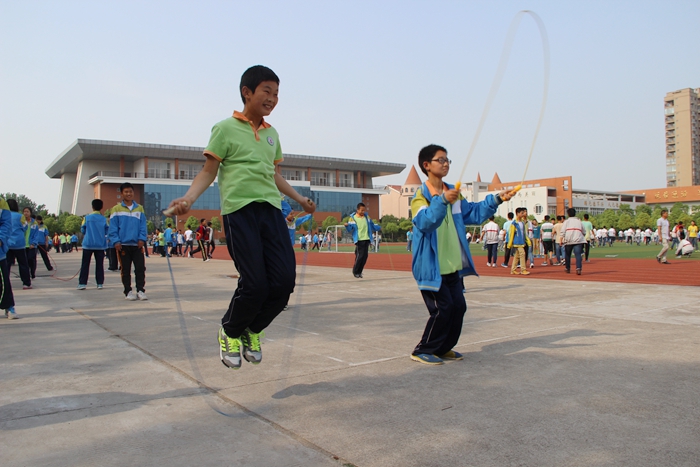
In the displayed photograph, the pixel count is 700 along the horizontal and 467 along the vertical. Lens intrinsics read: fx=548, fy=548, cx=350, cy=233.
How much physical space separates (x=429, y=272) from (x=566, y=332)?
2.11m

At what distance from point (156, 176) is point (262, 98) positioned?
288 feet

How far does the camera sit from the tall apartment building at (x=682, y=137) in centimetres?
14462

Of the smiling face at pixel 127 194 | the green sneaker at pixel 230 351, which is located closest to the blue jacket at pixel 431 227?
the green sneaker at pixel 230 351

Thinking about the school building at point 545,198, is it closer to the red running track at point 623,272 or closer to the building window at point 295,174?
the building window at point 295,174

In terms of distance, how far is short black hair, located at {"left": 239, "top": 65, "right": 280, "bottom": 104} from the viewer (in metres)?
3.84

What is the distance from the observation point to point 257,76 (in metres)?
3.85

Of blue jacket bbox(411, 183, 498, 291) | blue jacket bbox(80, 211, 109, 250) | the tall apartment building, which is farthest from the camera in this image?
the tall apartment building

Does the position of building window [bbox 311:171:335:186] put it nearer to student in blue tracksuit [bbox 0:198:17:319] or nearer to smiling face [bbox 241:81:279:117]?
student in blue tracksuit [bbox 0:198:17:319]

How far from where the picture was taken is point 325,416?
315cm

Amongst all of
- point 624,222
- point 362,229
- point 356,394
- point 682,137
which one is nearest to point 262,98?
point 356,394

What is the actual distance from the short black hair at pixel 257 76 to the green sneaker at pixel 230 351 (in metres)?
1.75

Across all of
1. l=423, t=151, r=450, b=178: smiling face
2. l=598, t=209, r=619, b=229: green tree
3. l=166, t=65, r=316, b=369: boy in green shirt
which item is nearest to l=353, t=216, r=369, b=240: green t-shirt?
l=423, t=151, r=450, b=178: smiling face

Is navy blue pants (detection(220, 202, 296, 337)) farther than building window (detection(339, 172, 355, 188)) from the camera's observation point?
No

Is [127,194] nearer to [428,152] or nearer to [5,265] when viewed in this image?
[5,265]
